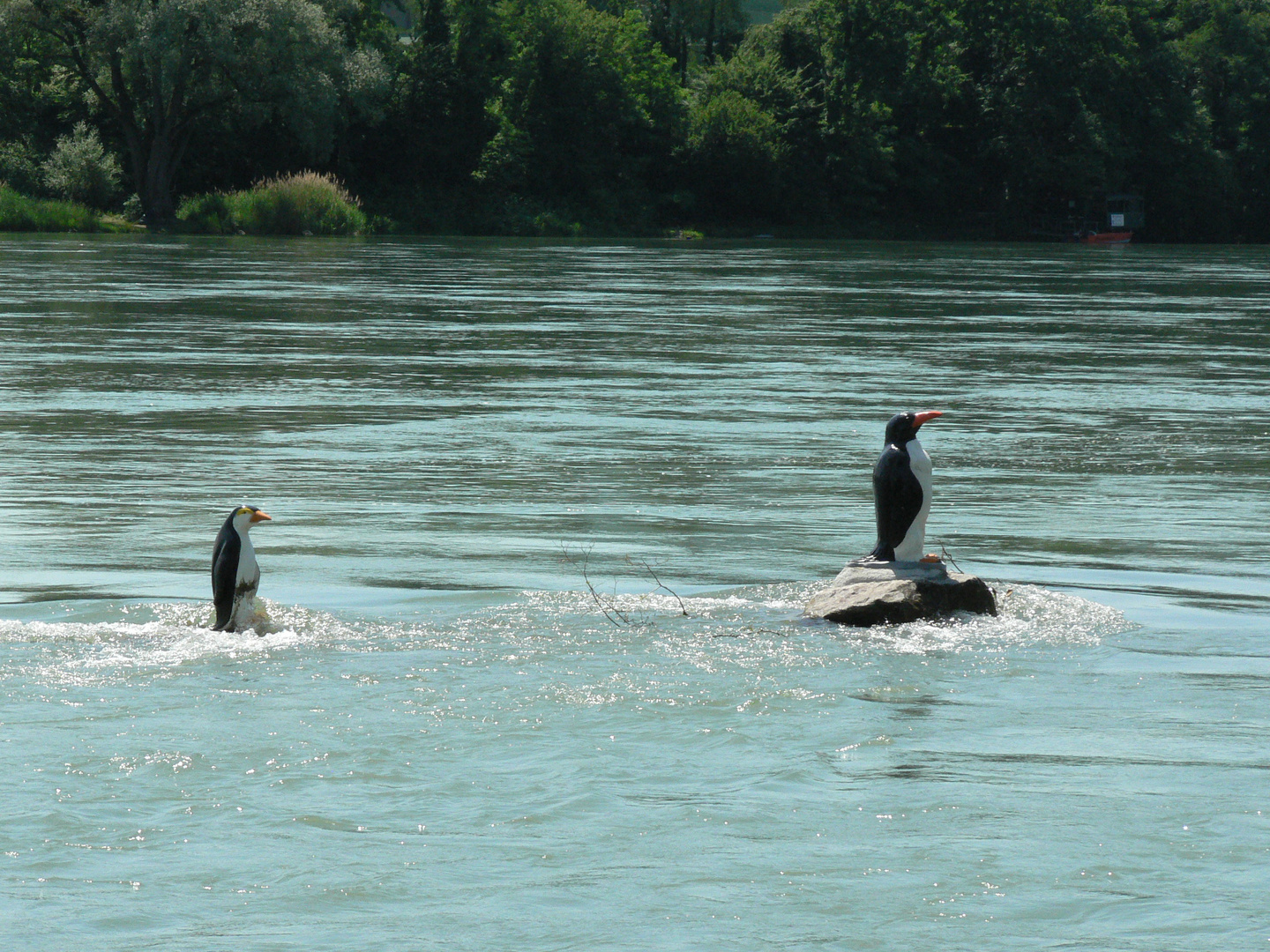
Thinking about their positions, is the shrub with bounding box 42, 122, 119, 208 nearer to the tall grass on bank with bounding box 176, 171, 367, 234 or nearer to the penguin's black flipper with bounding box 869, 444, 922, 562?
the tall grass on bank with bounding box 176, 171, 367, 234

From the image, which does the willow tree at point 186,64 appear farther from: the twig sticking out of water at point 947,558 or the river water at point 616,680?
the twig sticking out of water at point 947,558

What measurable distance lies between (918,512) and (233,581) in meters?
3.21

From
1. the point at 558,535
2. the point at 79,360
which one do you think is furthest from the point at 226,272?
the point at 558,535

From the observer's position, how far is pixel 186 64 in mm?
55906

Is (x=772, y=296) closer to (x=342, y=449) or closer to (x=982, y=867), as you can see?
(x=342, y=449)

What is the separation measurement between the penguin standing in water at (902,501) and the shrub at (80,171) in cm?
5422

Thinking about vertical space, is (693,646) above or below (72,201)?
below

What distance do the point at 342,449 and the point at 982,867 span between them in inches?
343

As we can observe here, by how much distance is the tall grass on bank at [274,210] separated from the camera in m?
56.8

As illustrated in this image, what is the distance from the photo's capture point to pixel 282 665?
6.80m

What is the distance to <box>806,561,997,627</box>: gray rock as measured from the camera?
7.42 metres

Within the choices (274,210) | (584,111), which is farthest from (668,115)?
(274,210)

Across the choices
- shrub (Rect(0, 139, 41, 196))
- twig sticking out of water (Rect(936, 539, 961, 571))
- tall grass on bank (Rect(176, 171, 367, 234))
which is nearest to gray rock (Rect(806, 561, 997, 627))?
twig sticking out of water (Rect(936, 539, 961, 571))

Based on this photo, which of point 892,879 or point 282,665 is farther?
point 282,665
